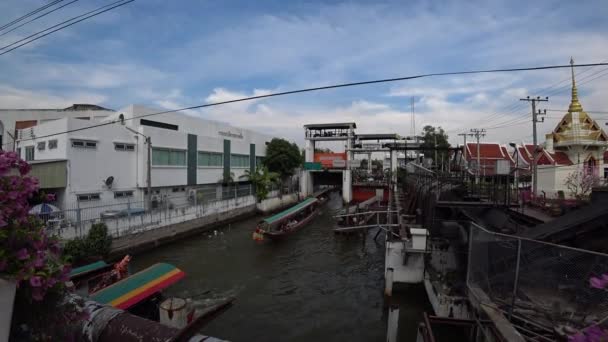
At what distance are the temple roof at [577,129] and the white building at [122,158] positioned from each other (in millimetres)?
30359

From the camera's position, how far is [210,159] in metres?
27.0

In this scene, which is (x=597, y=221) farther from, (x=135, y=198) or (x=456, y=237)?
(x=135, y=198)

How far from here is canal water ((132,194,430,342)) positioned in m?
9.04

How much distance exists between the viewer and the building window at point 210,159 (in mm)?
25839

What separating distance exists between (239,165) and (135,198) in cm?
1288

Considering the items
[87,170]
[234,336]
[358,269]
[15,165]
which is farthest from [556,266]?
[87,170]

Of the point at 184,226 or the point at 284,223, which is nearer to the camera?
the point at 184,226

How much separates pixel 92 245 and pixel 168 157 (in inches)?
403

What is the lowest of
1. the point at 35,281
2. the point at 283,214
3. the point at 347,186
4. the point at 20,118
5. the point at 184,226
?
the point at 184,226

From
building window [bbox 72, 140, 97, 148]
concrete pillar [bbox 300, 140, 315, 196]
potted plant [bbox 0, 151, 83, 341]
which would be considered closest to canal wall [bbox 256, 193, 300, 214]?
concrete pillar [bbox 300, 140, 315, 196]

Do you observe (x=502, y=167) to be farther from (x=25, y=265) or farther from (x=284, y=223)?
(x=284, y=223)

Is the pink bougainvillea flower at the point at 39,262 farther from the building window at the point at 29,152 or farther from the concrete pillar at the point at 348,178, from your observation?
Answer: the concrete pillar at the point at 348,178

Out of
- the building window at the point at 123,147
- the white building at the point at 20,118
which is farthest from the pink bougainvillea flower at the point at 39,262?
the white building at the point at 20,118

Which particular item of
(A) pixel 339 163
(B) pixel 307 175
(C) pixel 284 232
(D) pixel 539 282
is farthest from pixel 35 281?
(B) pixel 307 175
